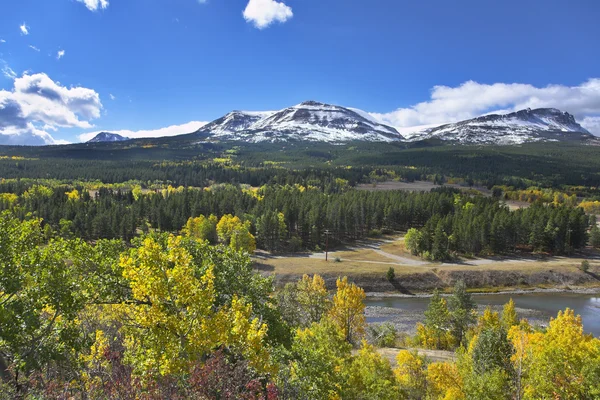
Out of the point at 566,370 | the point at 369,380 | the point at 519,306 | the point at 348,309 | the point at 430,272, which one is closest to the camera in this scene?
the point at 369,380

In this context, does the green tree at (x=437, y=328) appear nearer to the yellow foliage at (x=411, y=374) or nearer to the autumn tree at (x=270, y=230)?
the yellow foliage at (x=411, y=374)

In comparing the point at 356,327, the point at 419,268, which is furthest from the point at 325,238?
the point at 356,327

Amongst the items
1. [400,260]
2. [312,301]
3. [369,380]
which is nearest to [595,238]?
[400,260]

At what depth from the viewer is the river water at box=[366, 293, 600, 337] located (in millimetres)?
67000

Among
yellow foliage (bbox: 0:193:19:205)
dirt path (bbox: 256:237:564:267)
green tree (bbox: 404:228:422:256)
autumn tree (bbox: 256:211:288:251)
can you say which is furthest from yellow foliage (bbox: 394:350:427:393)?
yellow foliage (bbox: 0:193:19:205)

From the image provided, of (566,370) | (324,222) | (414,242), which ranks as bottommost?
(414,242)

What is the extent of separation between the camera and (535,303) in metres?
75.0

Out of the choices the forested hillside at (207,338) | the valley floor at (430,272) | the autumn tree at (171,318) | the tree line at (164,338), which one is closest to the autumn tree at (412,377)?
the forested hillside at (207,338)

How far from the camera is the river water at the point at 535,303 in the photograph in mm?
67000

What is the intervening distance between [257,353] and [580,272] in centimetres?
10319

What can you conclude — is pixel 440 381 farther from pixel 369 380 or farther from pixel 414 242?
pixel 414 242

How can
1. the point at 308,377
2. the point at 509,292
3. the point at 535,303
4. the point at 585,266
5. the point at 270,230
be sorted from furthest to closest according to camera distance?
the point at 270,230, the point at 585,266, the point at 509,292, the point at 535,303, the point at 308,377

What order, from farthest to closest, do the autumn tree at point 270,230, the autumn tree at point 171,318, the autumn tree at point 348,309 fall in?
the autumn tree at point 270,230
the autumn tree at point 348,309
the autumn tree at point 171,318

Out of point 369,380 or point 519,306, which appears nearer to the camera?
point 369,380
